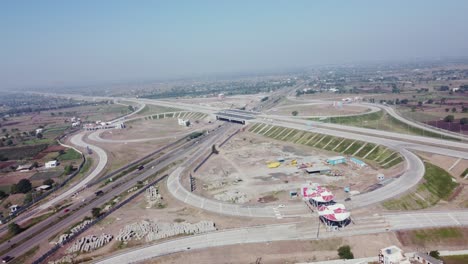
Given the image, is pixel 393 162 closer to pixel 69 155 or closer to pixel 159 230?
pixel 159 230

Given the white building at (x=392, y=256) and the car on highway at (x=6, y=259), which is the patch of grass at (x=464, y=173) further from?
Result: the car on highway at (x=6, y=259)

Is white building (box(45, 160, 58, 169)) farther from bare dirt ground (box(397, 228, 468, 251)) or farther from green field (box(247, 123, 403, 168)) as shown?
bare dirt ground (box(397, 228, 468, 251))

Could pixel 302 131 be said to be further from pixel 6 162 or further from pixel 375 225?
pixel 6 162

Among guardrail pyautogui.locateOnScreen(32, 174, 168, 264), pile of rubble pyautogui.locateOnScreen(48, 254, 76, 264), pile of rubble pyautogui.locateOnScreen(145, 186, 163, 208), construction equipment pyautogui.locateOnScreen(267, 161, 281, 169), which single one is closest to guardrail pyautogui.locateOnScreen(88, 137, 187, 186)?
guardrail pyautogui.locateOnScreen(32, 174, 168, 264)

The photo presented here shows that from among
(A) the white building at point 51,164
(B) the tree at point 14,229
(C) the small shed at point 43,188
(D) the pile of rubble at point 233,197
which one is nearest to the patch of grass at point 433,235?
(D) the pile of rubble at point 233,197

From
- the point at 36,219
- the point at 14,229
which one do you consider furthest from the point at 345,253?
the point at 36,219
